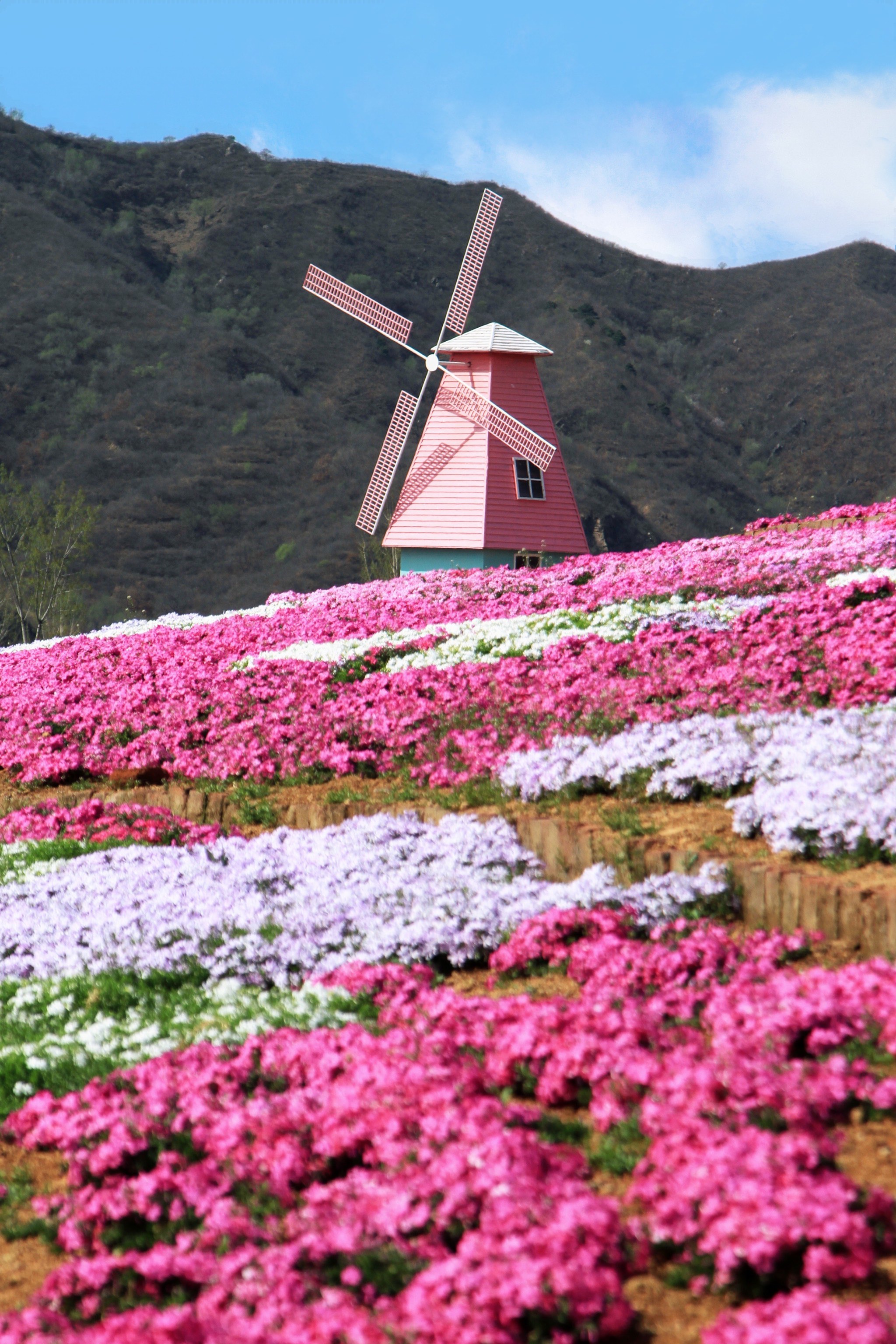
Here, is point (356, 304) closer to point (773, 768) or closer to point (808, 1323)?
point (773, 768)

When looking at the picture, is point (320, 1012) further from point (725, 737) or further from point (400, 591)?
point (400, 591)

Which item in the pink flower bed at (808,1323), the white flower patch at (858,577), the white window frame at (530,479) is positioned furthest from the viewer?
the white window frame at (530,479)

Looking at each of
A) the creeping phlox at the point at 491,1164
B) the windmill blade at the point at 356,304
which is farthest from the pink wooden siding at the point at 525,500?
the creeping phlox at the point at 491,1164

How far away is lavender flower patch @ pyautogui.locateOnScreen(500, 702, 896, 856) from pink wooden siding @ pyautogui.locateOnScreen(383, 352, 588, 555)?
24.7 metres

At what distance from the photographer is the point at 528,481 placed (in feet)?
120

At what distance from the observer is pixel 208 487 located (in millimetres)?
78125

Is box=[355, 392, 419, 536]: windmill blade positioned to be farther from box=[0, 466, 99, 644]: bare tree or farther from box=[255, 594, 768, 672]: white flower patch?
box=[255, 594, 768, 672]: white flower patch

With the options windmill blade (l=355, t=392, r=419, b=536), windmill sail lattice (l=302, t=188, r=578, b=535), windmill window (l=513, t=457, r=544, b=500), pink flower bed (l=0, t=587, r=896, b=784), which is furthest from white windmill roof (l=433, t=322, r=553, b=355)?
pink flower bed (l=0, t=587, r=896, b=784)

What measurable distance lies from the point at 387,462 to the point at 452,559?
16.8 feet

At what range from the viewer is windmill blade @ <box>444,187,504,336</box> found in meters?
40.4

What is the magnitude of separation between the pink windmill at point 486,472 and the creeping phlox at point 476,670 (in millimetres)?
12114

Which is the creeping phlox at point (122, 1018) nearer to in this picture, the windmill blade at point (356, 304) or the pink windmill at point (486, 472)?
the pink windmill at point (486, 472)

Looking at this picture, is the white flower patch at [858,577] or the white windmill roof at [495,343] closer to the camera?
the white flower patch at [858,577]

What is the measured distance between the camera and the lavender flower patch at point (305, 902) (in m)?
8.16
